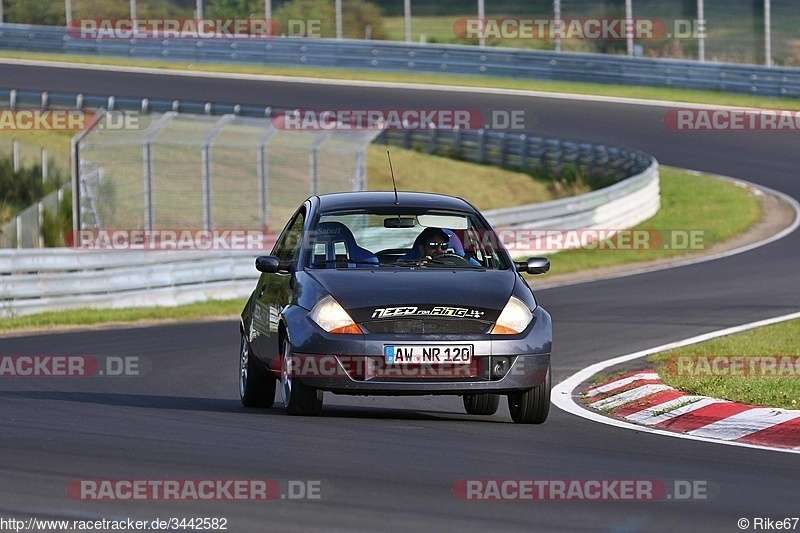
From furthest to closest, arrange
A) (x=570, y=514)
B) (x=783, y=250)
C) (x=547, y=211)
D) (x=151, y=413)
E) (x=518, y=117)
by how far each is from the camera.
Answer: (x=518, y=117) → (x=547, y=211) → (x=783, y=250) → (x=151, y=413) → (x=570, y=514)

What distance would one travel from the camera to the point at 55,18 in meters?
50.5

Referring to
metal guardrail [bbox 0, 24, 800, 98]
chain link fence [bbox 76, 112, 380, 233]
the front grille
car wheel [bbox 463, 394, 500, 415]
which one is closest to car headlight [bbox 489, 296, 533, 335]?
the front grille

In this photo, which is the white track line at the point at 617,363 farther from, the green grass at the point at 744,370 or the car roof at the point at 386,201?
the car roof at the point at 386,201

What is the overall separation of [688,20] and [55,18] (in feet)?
70.7

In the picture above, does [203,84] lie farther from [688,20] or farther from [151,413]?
[151,413]

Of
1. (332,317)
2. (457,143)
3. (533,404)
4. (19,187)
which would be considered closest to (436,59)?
(457,143)

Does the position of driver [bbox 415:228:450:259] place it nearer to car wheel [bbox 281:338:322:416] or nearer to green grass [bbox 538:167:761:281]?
car wheel [bbox 281:338:322:416]

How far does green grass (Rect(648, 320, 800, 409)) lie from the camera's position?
398 inches

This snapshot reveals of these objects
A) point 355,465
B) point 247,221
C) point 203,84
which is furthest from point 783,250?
point 203,84

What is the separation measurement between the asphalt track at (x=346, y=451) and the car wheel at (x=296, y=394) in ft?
0.49

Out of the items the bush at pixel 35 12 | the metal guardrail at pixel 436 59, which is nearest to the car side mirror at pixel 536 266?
the metal guardrail at pixel 436 59

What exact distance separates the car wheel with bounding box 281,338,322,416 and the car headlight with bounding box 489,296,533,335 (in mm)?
1259

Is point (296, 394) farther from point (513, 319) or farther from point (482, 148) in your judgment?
point (482, 148)

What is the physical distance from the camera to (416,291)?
9344 mm
